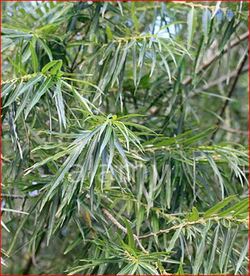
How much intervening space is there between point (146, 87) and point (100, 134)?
0.49m

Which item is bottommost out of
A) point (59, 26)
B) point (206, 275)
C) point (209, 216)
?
point (206, 275)

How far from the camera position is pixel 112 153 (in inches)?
34.9

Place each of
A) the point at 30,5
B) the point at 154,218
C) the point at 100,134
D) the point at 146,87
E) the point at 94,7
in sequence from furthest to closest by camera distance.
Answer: the point at 30,5
the point at 146,87
the point at 94,7
the point at 154,218
the point at 100,134

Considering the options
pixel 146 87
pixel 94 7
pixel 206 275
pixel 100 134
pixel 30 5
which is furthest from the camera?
pixel 30 5

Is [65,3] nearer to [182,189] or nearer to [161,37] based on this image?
[161,37]

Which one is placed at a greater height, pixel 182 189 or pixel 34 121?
pixel 34 121

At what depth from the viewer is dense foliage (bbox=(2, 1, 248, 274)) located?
37.7 inches

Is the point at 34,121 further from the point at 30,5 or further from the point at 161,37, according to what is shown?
the point at 30,5

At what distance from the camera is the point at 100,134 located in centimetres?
90

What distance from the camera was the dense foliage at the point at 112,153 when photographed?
3.14 feet

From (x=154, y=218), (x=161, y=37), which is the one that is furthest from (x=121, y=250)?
(x=161, y=37)

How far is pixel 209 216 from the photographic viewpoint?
3.18 ft

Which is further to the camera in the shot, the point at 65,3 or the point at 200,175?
the point at 65,3

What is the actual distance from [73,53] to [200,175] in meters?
0.46
